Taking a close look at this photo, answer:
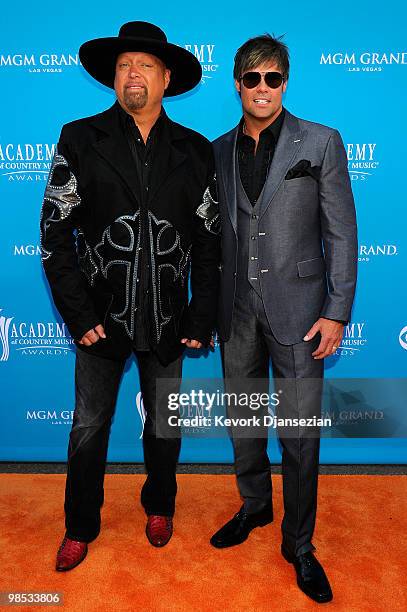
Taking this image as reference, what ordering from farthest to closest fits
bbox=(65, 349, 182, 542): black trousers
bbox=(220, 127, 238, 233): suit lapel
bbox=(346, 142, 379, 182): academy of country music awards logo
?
bbox=(346, 142, 379, 182): academy of country music awards logo
bbox=(65, 349, 182, 542): black trousers
bbox=(220, 127, 238, 233): suit lapel

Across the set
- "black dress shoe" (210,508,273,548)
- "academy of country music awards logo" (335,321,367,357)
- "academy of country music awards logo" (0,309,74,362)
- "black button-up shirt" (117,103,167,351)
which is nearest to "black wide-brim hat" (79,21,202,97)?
"black button-up shirt" (117,103,167,351)

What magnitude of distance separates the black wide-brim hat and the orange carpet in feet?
6.84

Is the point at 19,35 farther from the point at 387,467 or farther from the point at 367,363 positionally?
the point at 387,467

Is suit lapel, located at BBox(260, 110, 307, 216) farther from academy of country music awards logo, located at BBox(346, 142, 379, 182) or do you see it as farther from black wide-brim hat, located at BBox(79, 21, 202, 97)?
academy of country music awards logo, located at BBox(346, 142, 379, 182)

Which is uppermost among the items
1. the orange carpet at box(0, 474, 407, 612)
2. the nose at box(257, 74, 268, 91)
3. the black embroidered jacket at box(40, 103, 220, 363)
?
the nose at box(257, 74, 268, 91)

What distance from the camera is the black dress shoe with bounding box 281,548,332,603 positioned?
228 centimetres

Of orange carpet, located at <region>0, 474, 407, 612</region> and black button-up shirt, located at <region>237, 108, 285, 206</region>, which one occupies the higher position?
black button-up shirt, located at <region>237, 108, 285, 206</region>

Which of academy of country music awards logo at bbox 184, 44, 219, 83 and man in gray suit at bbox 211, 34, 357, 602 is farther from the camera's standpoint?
academy of country music awards logo at bbox 184, 44, 219, 83

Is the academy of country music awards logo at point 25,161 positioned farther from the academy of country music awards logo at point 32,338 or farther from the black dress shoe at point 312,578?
the black dress shoe at point 312,578

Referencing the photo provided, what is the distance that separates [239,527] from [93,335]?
46.0 inches

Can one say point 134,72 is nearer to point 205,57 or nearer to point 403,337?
point 205,57

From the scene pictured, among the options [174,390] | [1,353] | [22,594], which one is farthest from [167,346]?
[1,353]

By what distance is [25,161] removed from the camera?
127 inches

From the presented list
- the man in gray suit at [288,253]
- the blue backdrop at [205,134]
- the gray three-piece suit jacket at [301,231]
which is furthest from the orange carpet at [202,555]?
the gray three-piece suit jacket at [301,231]
